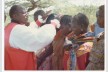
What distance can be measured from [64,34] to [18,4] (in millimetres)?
414

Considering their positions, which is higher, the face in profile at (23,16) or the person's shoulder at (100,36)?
the face in profile at (23,16)

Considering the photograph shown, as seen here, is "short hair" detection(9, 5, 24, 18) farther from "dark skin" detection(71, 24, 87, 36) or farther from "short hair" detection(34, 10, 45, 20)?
"dark skin" detection(71, 24, 87, 36)

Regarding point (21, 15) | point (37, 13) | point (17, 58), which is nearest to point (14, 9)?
point (21, 15)

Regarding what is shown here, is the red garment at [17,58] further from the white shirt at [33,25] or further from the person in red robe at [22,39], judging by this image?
the white shirt at [33,25]

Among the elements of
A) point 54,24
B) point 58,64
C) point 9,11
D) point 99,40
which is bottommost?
point 58,64

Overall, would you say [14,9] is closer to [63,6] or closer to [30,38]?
[30,38]

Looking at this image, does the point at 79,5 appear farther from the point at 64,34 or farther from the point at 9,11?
the point at 9,11

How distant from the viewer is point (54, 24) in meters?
1.40

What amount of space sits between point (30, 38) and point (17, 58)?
0.18 m

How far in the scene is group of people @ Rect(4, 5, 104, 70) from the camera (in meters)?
1.38

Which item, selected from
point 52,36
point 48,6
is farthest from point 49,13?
point 52,36

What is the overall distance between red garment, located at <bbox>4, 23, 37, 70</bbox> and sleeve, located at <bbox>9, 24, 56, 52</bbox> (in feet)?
0.10

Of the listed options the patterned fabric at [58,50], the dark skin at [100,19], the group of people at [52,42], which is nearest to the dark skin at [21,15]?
the group of people at [52,42]

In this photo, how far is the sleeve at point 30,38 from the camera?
1.39 meters
